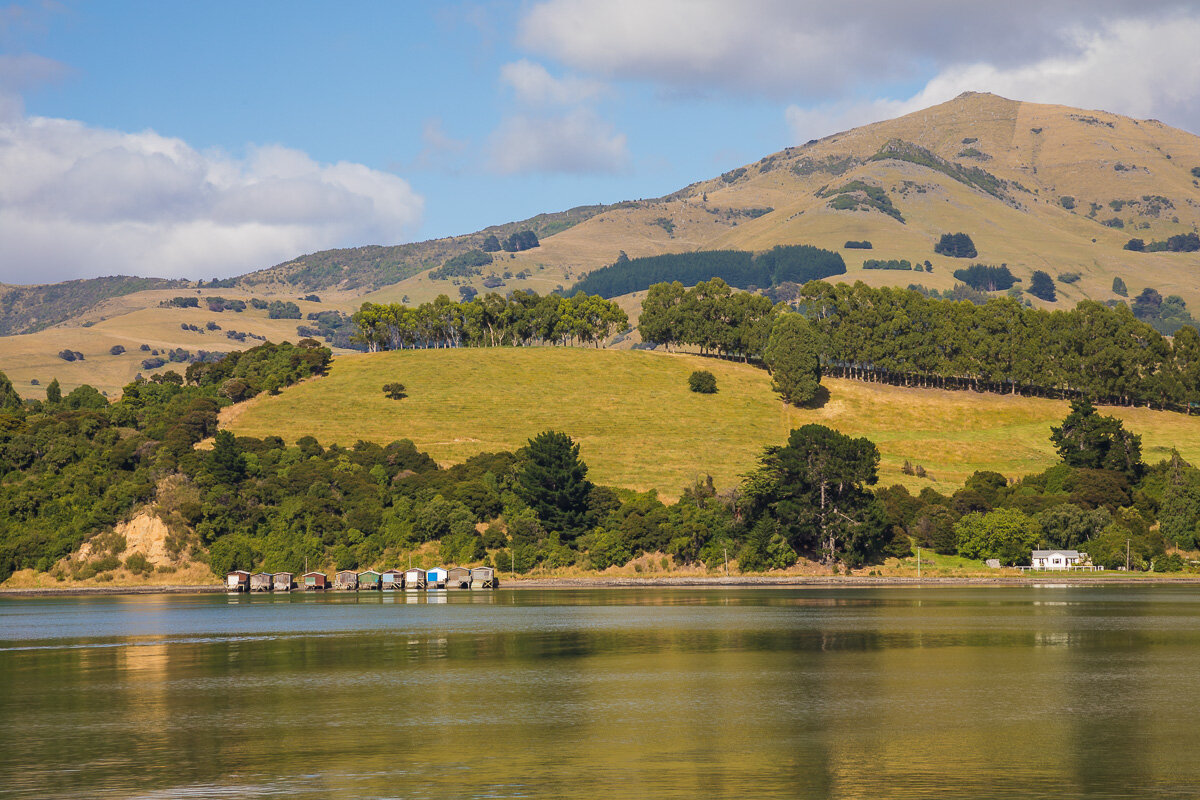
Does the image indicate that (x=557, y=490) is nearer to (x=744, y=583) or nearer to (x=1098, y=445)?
(x=744, y=583)

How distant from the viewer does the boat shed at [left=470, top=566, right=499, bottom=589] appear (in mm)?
164625

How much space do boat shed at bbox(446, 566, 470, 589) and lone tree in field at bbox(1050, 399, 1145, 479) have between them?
311 feet

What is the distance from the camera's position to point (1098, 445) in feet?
607

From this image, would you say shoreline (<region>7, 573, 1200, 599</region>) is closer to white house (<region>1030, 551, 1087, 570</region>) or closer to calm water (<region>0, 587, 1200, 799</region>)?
white house (<region>1030, 551, 1087, 570</region>)

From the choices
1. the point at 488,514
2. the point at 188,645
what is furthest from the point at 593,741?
the point at 488,514

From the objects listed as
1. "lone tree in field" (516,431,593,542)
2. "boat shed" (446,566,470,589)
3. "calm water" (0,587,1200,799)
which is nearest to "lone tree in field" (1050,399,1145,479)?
"lone tree in field" (516,431,593,542)

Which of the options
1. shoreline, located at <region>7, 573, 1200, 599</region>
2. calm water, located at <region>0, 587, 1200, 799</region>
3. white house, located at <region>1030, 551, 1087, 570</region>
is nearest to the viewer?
calm water, located at <region>0, 587, 1200, 799</region>

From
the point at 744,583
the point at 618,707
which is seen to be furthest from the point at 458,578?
the point at 618,707

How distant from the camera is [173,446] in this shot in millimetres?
183625

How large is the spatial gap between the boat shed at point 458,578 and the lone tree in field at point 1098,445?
311 feet

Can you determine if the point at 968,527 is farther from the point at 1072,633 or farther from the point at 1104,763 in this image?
the point at 1104,763

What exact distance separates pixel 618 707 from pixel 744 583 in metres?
104

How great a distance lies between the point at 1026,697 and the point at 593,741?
76.5 feet

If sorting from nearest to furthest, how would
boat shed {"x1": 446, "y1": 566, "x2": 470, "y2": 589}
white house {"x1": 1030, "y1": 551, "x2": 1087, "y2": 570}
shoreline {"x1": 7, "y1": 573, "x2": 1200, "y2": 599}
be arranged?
shoreline {"x1": 7, "y1": 573, "x2": 1200, "y2": 599} → white house {"x1": 1030, "y1": 551, "x2": 1087, "y2": 570} → boat shed {"x1": 446, "y1": 566, "x2": 470, "y2": 589}
